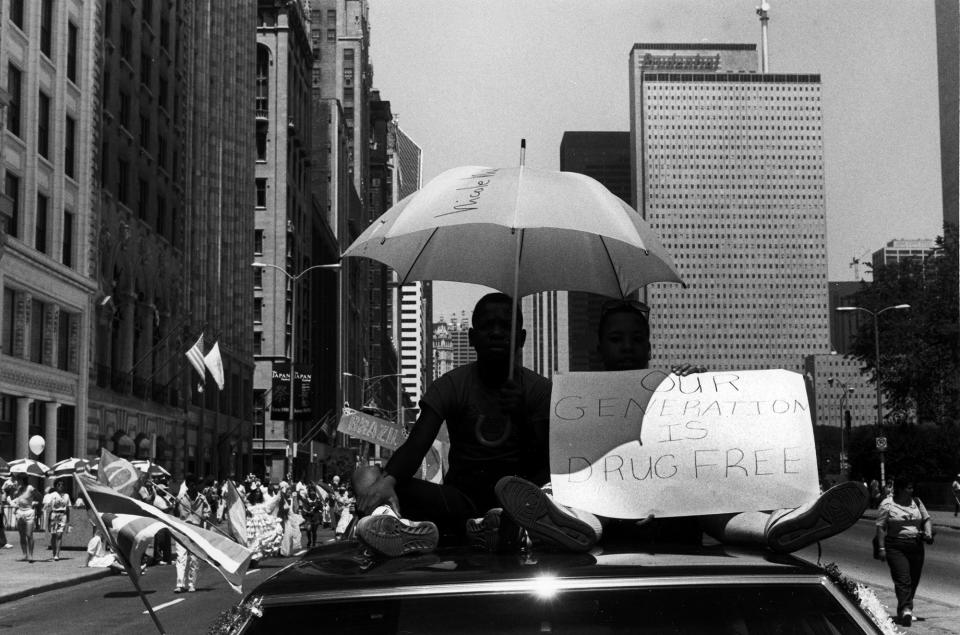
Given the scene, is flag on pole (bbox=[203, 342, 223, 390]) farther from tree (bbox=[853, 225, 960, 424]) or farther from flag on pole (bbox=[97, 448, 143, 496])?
flag on pole (bbox=[97, 448, 143, 496])

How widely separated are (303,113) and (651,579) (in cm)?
10280

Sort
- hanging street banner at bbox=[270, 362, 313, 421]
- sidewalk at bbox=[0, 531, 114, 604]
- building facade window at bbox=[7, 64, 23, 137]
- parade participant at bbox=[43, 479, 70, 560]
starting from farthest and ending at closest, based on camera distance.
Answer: hanging street banner at bbox=[270, 362, 313, 421] < building facade window at bbox=[7, 64, 23, 137] < parade participant at bbox=[43, 479, 70, 560] < sidewalk at bbox=[0, 531, 114, 604]

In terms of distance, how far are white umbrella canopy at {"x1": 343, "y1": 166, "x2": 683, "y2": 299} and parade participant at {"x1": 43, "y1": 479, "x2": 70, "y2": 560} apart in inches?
903

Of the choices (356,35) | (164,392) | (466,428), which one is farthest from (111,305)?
(356,35)

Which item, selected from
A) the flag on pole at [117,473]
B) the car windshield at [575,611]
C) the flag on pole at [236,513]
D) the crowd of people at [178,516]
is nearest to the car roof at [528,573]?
the car windshield at [575,611]

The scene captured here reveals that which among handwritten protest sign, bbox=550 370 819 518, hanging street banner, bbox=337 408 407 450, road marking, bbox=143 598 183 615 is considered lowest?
road marking, bbox=143 598 183 615

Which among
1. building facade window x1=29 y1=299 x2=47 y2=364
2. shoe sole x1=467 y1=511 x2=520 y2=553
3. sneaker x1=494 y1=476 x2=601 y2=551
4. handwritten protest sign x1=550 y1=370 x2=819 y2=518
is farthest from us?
building facade window x1=29 y1=299 x2=47 y2=364

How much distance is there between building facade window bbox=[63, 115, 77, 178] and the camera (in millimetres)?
41906

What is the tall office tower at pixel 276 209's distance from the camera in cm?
9019

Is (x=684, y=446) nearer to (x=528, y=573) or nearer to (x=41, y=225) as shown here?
(x=528, y=573)

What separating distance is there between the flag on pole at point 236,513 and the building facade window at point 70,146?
22.0 meters

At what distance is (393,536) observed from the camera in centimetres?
314

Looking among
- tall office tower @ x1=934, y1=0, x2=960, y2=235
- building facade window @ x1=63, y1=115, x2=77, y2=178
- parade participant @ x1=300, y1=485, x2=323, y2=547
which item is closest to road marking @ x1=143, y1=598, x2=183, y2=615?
parade participant @ x1=300, y1=485, x2=323, y2=547

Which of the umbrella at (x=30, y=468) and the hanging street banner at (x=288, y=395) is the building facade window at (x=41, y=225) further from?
the hanging street banner at (x=288, y=395)
